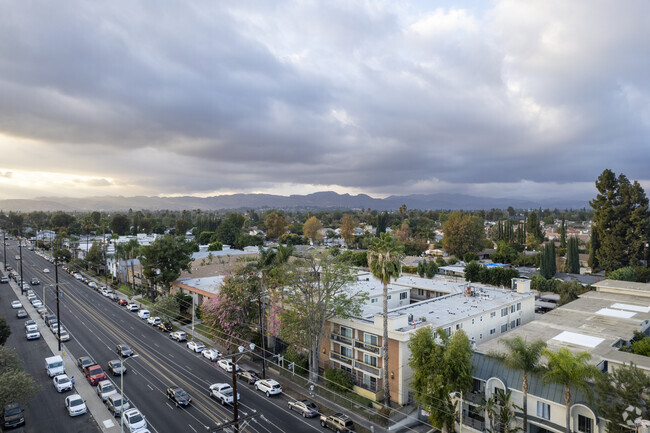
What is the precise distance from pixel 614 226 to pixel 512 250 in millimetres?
30317

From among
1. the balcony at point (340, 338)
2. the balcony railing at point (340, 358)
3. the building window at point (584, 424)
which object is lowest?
the balcony railing at point (340, 358)

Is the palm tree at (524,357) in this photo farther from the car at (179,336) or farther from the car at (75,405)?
the car at (179,336)

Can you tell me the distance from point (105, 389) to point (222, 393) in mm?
11687

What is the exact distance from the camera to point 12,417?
102 ft

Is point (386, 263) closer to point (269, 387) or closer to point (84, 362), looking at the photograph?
point (269, 387)

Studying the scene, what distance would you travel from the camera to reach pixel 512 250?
112m

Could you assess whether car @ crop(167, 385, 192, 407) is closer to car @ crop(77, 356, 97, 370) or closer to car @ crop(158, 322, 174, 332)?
car @ crop(77, 356, 97, 370)

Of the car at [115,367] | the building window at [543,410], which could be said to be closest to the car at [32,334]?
the car at [115,367]

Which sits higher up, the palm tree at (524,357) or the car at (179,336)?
the palm tree at (524,357)

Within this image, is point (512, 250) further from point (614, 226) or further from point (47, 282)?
point (47, 282)

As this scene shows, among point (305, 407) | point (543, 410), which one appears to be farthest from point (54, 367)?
point (543, 410)

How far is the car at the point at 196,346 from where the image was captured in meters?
49.6

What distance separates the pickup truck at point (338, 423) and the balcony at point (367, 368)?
5.98m

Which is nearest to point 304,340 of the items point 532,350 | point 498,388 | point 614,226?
point 498,388
